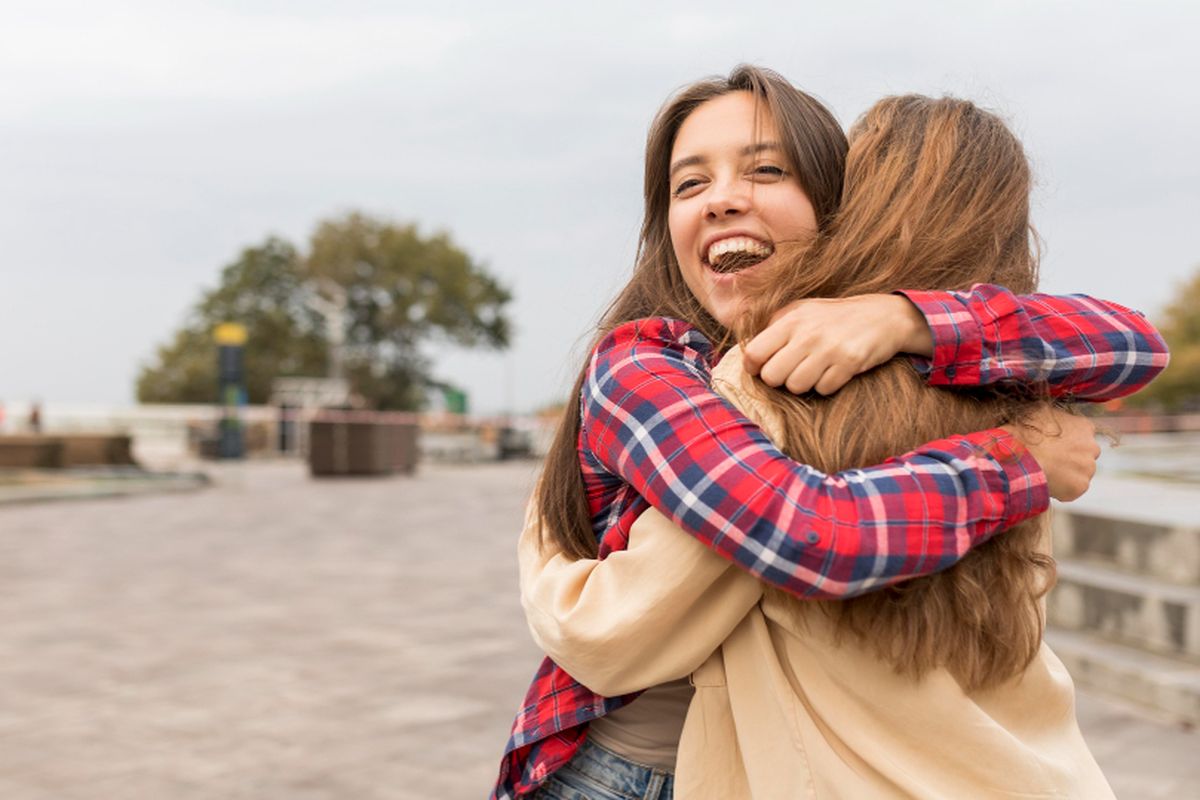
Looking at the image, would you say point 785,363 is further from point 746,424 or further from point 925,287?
point 925,287

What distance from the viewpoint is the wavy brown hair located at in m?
1.15

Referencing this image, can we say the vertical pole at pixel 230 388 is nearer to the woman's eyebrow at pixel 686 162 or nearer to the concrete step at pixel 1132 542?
the concrete step at pixel 1132 542

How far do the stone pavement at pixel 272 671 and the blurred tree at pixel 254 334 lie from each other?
2921 centimetres

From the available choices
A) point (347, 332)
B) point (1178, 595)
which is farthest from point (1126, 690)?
point (347, 332)

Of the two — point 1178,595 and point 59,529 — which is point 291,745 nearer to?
point 1178,595

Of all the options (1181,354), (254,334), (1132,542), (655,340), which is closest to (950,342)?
(655,340)

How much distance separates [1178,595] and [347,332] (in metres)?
35.4

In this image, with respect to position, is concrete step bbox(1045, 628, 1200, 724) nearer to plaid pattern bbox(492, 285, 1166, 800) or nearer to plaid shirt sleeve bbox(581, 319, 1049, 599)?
plaid pattern bbox(492, 285, 1166, 800)

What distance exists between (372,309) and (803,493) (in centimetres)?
3846

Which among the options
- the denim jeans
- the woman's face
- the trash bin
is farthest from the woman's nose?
the trash bin

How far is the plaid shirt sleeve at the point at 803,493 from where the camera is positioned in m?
1.08

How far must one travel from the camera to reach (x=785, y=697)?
45.1 inches

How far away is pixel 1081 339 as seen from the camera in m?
1.26

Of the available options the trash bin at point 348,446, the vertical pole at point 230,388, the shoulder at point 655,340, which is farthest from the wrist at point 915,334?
the vertical pole at point 230,388
